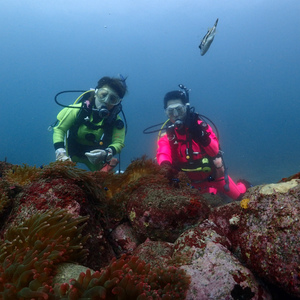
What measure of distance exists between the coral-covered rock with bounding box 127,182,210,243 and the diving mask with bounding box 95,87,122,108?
5.12 m

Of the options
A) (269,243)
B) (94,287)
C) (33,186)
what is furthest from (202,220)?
(33,186)

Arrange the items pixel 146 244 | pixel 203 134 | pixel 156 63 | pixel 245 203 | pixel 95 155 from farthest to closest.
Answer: pixel 156 63, pixel 203 134, pixel 95 155, pixel 146 244, pixel 245 203

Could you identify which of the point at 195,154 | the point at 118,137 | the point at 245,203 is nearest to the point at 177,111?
the point at 195,154

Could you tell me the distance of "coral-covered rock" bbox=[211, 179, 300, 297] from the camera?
5.73 feet

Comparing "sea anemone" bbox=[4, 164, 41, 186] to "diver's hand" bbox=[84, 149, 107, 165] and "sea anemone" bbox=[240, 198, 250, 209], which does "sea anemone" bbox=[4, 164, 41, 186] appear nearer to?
"diver's hand" bbox=[84, 149, 107, 165]

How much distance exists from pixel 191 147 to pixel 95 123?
347 cm

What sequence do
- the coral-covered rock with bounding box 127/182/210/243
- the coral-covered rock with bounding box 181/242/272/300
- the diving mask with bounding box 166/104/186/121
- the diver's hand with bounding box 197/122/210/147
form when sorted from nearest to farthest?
1. the coral-covered rock with bounding box 181/242/272/300
2. the coral-covered rock with bounding box 127/182/210/243
3. the diver's hand with bounding box 197/122/210/147
4. the diving mask with bounding box 166/104/186/121

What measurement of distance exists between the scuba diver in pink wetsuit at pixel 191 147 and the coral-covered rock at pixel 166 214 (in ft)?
11.9

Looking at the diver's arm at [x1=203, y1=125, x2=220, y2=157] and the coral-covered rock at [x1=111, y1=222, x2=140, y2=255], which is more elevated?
the diver's arm at [x1=203, y1=125, x2=220, y2=157]

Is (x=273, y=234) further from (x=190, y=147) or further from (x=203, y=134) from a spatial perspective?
(x=190, y=147)

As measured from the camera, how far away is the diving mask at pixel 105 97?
7.36 m

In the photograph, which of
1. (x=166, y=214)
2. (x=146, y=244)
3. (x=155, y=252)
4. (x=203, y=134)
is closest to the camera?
(x=155, y=252)

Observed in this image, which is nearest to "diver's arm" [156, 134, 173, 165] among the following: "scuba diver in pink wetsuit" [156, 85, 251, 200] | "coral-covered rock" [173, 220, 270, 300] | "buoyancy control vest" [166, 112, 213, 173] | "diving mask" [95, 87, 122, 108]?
"scuba diver in pink wetsuit" [156, 85, 251, 200]

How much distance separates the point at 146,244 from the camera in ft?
8.98
